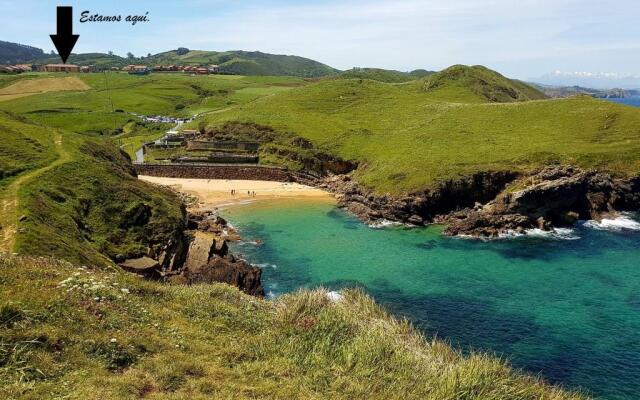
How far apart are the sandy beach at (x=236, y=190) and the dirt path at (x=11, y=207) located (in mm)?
33780

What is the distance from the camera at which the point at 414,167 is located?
83500 millimetres

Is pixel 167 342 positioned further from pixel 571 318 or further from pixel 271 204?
pixel 271 204

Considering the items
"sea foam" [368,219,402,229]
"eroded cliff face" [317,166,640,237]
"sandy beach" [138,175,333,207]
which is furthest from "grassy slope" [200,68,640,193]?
"sandy beach" [138,175,333,207]

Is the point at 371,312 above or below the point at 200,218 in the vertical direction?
above

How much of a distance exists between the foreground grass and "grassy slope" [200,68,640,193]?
194 ft

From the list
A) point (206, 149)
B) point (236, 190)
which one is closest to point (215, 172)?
point (236, 190)

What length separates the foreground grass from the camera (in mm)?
14023

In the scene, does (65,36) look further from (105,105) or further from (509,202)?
(105,105)

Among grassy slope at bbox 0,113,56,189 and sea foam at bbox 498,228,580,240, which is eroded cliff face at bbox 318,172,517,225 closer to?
sea foam at bbox 498,228,580,240

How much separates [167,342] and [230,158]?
292 ft

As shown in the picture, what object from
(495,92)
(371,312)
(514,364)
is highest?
(495,92)

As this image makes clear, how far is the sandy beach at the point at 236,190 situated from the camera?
278 feet

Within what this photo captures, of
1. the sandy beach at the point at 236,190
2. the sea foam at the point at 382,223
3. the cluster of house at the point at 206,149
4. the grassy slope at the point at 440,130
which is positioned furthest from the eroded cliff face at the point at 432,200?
the cluster of house at the point at 206,149

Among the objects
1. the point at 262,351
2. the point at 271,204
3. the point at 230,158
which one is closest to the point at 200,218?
the point at 271,204
